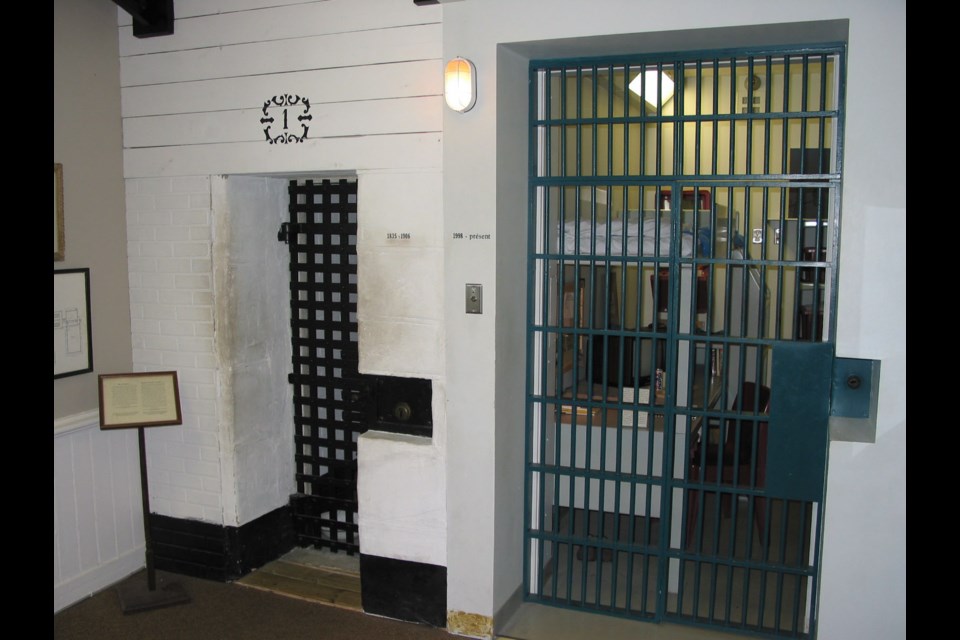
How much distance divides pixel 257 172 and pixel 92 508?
213 cm

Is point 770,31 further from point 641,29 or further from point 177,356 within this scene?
point 177,356

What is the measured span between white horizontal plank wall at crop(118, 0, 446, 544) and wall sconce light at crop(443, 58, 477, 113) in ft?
0.54

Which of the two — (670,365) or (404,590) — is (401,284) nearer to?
(670,365)

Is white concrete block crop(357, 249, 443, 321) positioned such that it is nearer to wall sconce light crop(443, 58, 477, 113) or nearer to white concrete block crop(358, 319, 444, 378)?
white concrete block crop(358, 319, 444, 378)

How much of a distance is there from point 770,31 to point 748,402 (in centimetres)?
275

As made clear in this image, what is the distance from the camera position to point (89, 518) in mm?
4113

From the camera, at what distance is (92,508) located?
4.13 meters

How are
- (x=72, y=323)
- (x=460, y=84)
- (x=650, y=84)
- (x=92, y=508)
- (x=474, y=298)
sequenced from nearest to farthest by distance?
(x=460, y=84) < (x=474, y=298) < (x=72, y=323) < (x=92, y=508) < (x=650, y=84)

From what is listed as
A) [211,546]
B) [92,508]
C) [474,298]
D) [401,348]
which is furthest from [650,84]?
[92,508]

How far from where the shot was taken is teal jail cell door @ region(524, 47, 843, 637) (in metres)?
3.32

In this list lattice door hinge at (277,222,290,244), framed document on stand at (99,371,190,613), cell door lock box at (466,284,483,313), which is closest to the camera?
cell door lock box at (466,284,483,313)

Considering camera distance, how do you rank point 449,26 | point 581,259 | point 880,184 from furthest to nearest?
1. point 581,259
2. point 449,26
3. point 880,184

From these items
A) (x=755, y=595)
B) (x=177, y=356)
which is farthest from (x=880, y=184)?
(x=177, y=356)

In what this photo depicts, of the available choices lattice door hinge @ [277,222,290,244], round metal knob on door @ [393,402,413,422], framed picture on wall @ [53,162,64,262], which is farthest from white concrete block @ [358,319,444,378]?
framed picture on wall @ [53,162,64,262]
